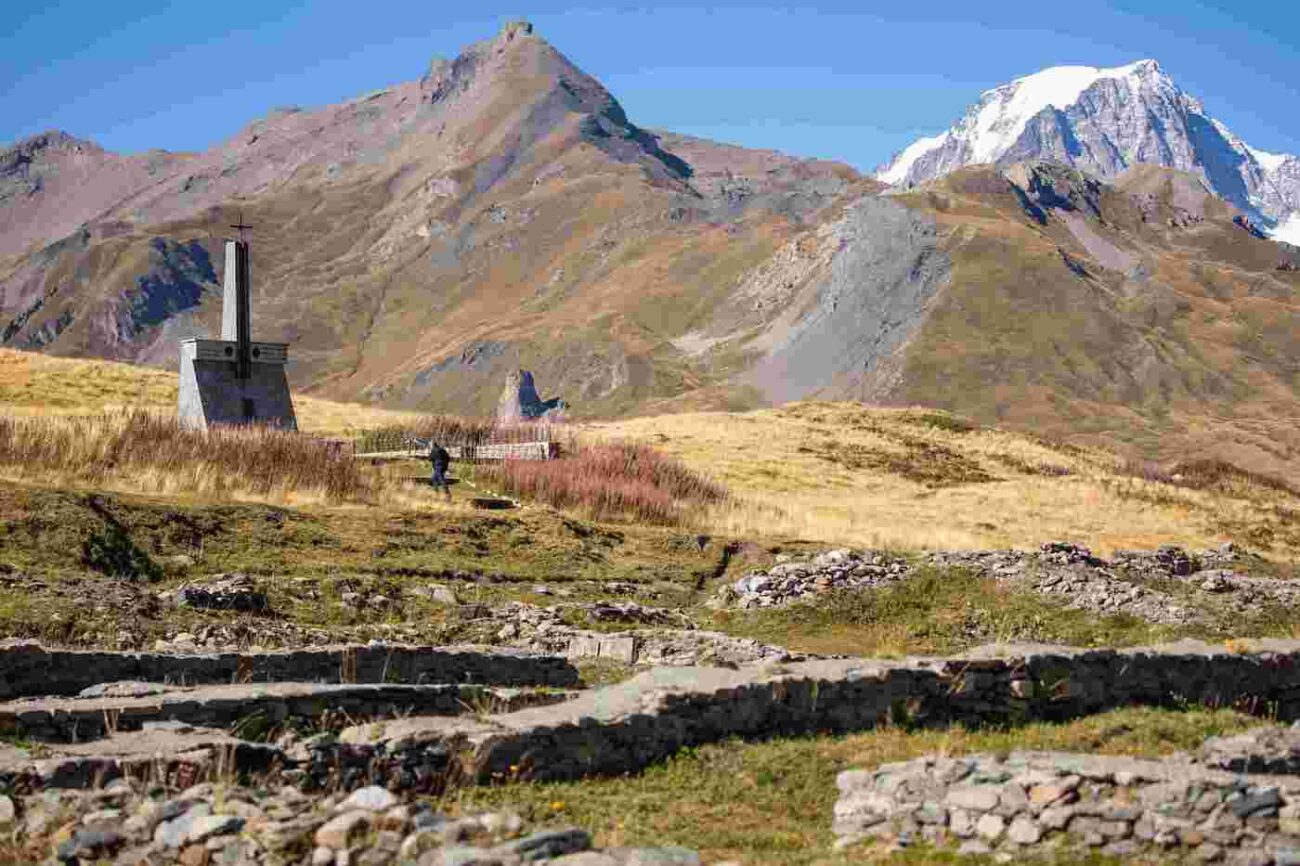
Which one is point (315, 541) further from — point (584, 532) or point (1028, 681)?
point (1028, 681)

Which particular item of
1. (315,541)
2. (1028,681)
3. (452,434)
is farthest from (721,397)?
(1028,681)

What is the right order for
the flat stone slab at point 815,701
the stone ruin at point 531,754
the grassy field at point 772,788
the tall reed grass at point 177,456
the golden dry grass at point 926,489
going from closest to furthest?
the stone ruin at point 531,754, the grassy field at point 772,788, the flat stone slab at point 815,701, the tall reed grass at point 177,456, the golden dry grass at point 926,489

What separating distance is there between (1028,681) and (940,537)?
26481 millimetres

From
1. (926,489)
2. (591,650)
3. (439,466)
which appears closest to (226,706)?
(591,650)

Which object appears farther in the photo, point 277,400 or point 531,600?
point 277,400

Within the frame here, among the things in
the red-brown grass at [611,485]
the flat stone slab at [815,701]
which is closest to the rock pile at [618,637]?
the flat stone slab at [815,701]

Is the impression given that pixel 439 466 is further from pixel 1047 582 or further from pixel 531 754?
pixel 531 754

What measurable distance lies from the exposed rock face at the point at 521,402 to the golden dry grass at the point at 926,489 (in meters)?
54.9

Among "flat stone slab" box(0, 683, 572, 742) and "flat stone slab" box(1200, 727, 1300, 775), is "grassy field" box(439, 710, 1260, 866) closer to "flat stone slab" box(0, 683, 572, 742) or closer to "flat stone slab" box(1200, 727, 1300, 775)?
"flat stone slab" box(1200, 727, 1300, 775)

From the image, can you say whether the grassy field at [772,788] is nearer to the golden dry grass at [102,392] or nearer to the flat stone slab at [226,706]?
the flat stone slab at [226,706]

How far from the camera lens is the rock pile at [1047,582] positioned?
89.2 ft

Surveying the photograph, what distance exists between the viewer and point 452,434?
177ft

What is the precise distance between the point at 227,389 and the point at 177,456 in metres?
12.3

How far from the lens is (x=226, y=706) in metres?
12.5
